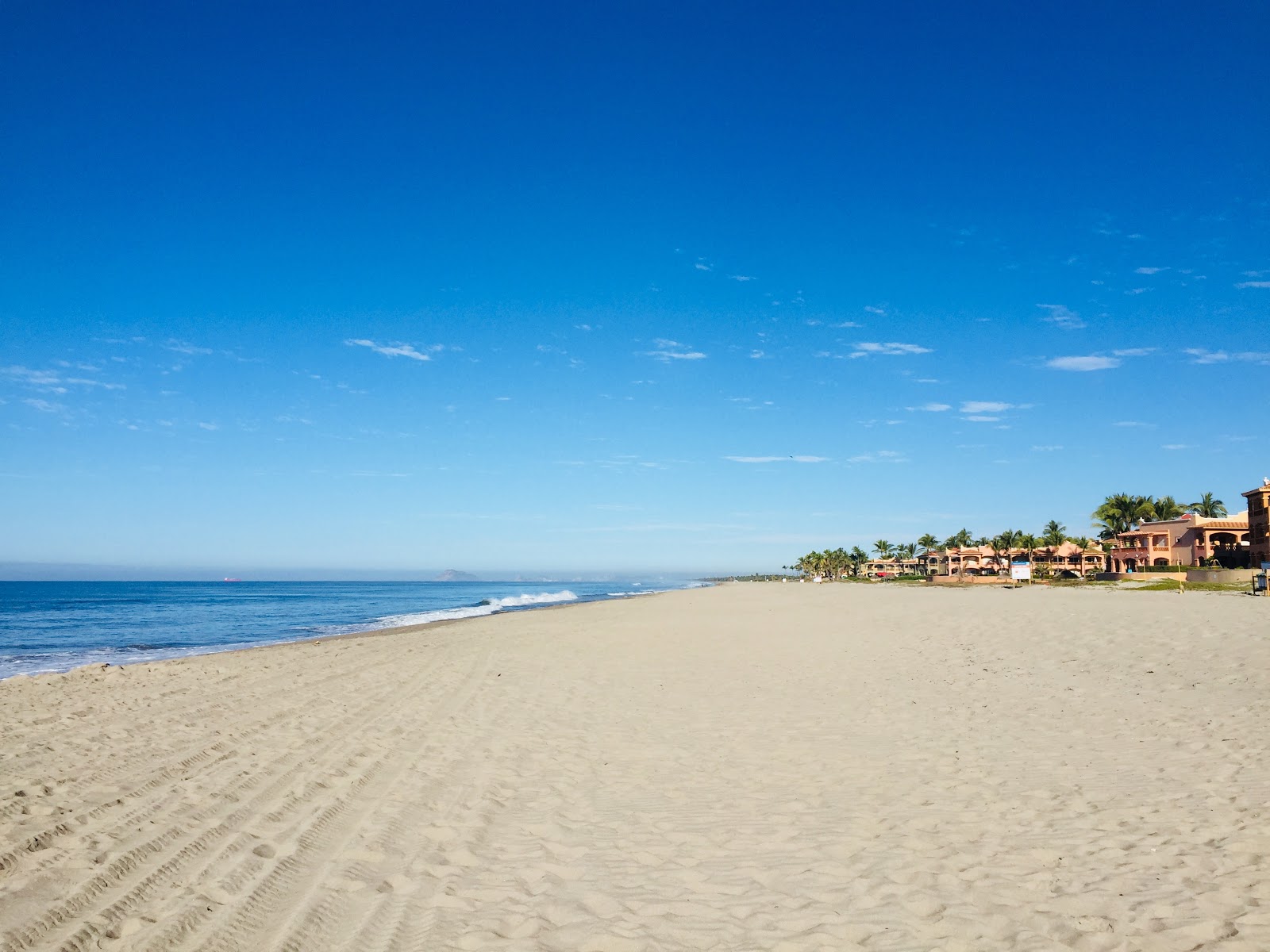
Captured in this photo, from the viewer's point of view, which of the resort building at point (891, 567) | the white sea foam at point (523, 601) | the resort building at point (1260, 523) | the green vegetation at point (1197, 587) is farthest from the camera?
the resort building at point (891, 567)

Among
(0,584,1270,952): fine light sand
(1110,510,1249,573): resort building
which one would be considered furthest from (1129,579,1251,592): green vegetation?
(1110,510,1249,573): resort building

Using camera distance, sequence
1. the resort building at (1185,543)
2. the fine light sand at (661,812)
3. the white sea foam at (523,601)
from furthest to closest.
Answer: the resort building at (1185,543) → the white sea foam at (523,601) → the fine light sand at (661,812)

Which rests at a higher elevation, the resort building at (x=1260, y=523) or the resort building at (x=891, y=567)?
the resort building at (x=1260, y=523)

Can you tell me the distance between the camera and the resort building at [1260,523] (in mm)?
56719

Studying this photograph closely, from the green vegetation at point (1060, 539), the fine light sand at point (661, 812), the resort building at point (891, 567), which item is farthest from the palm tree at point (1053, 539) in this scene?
the fine light sand at point (661, 812)

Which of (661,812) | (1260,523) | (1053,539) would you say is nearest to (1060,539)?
(1053,539)

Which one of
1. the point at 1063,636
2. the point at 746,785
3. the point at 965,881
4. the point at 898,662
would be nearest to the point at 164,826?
the point at 746,785

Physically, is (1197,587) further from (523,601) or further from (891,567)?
(891,567)

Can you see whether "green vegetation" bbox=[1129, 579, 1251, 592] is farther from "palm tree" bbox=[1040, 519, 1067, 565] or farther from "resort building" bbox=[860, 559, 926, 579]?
"resort building" bbox=[860, 559, 926, 579]

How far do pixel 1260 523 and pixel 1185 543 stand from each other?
21267mm

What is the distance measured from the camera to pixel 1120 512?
86438 mm

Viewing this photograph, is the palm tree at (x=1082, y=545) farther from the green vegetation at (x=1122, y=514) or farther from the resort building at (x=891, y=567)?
the resort building at (x=891, y=567)

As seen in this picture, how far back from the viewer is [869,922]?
4.59 metres

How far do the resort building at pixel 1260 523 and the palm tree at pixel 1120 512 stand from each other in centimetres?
2528
